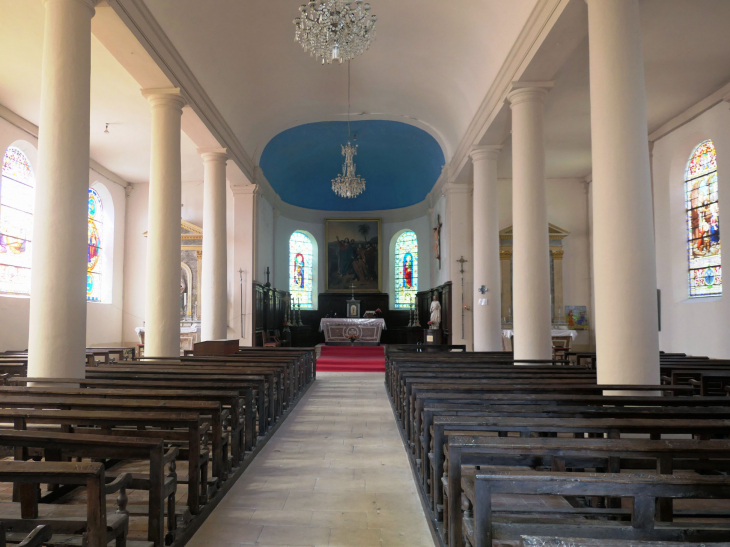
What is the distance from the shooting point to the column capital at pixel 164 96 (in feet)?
29.3

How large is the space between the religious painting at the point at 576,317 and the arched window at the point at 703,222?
15.5 ft

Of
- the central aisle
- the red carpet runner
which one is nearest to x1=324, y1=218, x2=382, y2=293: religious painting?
the red carpet runner

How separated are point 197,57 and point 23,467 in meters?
8.93

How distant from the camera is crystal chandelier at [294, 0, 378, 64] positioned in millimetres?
6848

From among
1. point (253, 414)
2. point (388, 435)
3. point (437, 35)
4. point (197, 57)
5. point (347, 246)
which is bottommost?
point (388, 435)

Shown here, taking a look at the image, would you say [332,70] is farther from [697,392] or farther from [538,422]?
[538,422]

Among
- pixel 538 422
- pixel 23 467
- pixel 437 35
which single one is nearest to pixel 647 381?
pixel 538 422

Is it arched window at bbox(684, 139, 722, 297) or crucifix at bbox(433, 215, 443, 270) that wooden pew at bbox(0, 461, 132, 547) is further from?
crucifix at bbox(433, 215, 443, 270)

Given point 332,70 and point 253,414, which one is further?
point 332,70

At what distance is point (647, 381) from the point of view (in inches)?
203

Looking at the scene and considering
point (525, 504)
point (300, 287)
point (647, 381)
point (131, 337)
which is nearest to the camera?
point (525, 504)

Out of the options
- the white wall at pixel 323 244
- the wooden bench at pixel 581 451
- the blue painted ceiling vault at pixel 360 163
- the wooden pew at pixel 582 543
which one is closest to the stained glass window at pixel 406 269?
the white wall at pixel 323 244

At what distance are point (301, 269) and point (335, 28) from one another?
1516 centimetres

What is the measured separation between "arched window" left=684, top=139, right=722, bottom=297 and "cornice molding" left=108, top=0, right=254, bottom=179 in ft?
35.1
